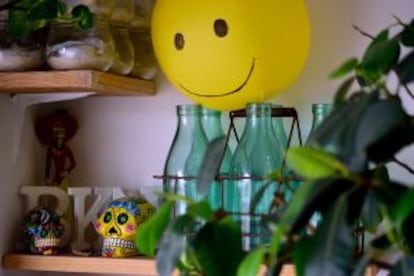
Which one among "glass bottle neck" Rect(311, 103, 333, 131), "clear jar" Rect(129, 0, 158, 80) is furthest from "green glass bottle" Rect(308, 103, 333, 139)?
"clear jar" Rect(129, 0, 158, 80)

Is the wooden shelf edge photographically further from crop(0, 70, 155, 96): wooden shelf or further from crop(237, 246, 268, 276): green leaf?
crop(237, 246, 268, 276): green leaf

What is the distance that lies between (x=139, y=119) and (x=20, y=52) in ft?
0.78

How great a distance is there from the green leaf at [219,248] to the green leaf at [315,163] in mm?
85

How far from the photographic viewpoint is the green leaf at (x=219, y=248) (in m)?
0.52

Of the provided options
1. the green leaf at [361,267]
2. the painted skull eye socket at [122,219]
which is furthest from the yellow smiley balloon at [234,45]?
the green leaf at [361,267]

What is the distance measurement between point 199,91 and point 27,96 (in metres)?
0.30

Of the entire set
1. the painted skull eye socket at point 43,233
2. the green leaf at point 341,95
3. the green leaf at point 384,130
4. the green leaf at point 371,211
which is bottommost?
the painted skull eye socket at point 43,233

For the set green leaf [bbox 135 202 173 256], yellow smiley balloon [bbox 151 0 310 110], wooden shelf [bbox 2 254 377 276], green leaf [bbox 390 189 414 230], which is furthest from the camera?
wooden shelf [bbox 2 254 377 276]

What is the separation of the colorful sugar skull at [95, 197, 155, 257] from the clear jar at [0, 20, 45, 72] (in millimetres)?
228

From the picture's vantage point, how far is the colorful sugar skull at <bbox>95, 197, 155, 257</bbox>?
98 cm

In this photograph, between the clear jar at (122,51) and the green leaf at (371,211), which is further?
the clear jar at (122,51)

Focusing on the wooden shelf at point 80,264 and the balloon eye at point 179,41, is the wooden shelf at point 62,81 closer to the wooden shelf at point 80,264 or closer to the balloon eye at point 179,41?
the balloon eye at point 179,41

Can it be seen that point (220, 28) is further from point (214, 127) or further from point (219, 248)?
point (219, 248)

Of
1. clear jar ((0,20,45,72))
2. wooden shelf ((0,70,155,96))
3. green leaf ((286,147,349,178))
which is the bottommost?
green leaf ((286,147,349,178))
